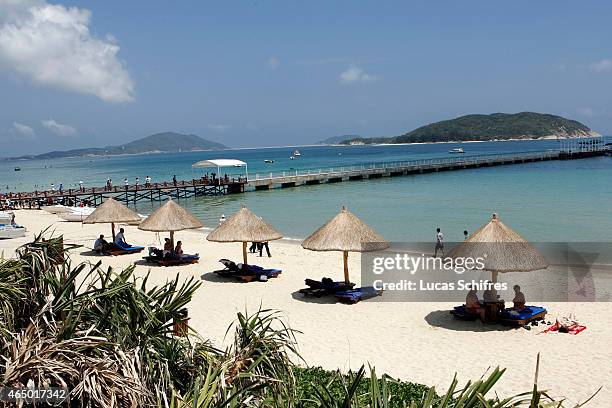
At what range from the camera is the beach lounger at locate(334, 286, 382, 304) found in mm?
11758

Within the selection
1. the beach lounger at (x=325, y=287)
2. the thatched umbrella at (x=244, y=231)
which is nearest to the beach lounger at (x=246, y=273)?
the thatched umbrella at (x=244, y=231)

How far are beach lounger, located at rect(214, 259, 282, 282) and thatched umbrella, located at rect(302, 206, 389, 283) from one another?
208 centimetres

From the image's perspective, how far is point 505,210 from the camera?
31.0 meters

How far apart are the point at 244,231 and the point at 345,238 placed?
10.0ft

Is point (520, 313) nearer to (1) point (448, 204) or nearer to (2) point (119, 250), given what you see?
(2) point (119, 250)

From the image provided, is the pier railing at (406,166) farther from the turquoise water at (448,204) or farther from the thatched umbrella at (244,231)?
the thatched umbrella at (244,231)

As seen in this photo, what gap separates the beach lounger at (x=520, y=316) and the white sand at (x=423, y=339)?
0.64ft

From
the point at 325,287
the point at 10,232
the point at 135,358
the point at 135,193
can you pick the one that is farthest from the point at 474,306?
the point at 135,193

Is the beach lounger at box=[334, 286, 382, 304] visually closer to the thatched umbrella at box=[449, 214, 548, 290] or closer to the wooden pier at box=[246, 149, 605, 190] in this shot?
the thatched umbrella at box=[449, 214, 548, 290]

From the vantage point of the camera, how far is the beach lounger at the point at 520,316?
32.6ft

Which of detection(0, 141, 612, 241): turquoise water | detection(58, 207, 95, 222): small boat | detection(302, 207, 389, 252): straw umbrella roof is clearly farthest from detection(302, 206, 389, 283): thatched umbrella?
detection(58, 207, 95, 222): small boat

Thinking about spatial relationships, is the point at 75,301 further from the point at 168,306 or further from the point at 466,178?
the point at 466,178

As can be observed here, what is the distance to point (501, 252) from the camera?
10164mm

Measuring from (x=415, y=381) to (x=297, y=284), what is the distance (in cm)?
634
